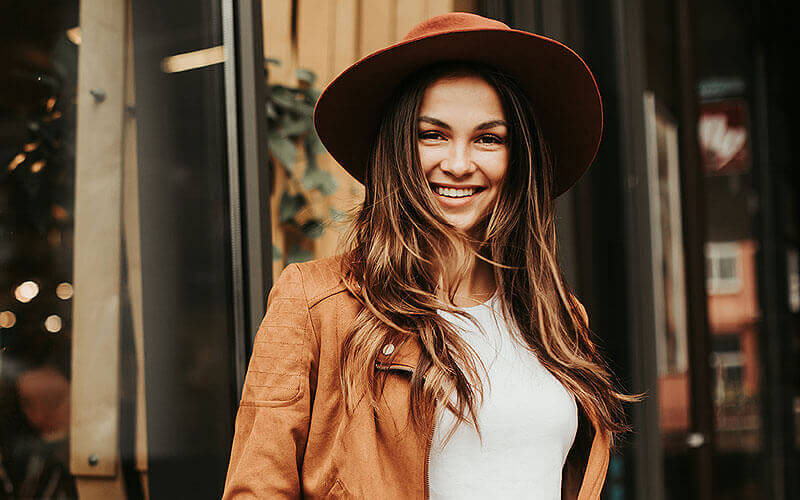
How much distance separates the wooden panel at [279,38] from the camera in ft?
8.11

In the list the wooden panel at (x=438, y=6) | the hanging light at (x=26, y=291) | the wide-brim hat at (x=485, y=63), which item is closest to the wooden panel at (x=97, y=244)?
the hanging light at (x=26, y=291)

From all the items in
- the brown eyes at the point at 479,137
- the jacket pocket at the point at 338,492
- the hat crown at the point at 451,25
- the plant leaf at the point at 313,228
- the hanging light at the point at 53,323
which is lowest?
the jacket pocket at the point at 338,492

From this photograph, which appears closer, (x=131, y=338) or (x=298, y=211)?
(x=131, y=338)

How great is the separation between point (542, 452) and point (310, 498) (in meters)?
0.45

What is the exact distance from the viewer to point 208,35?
2236mm

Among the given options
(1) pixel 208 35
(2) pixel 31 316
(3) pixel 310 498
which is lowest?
(3) pixel 310 498

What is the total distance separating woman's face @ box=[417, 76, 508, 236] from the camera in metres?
1.63

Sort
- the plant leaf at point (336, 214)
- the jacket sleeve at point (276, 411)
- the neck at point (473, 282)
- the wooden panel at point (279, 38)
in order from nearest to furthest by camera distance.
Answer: the jacket sleeve at point (276, 411), the neck at point (473, 282), the wooden panel at point (279, 38), the plant leaf at point (336, 214)

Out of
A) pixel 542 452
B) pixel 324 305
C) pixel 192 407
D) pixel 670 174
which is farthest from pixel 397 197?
pixel 670 174

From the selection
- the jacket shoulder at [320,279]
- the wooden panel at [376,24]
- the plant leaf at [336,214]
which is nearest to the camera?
the jacket shoulder at [320,279]

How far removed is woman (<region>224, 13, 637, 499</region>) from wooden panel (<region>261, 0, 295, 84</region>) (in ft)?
2.41

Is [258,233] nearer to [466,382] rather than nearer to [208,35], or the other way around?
[208,35]

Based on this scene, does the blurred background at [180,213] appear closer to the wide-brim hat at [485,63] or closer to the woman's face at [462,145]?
the wide-brim hat at [485,63]

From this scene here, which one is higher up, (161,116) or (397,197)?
(161,116)
